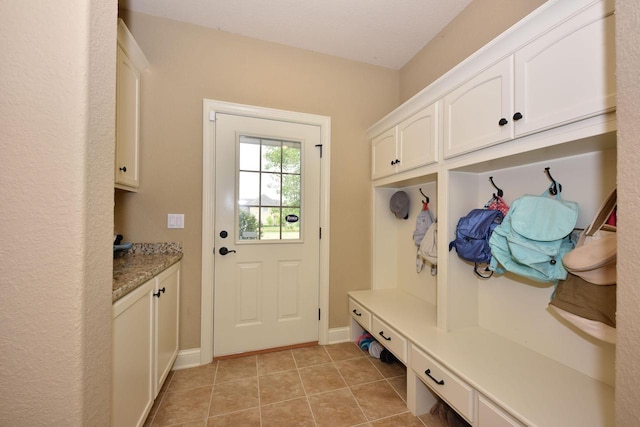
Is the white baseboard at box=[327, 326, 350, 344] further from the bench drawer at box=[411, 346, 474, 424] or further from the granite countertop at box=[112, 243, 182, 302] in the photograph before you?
the granite countertop at box=[112, 243, 182, 302]

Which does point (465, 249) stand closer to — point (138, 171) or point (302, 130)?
point (302, 130)

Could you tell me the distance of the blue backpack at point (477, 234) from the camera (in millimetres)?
1440

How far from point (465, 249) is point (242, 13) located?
2352mm

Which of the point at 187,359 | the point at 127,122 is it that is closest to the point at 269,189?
the point at 127,122

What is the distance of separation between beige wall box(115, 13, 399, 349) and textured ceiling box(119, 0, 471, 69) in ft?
0.28

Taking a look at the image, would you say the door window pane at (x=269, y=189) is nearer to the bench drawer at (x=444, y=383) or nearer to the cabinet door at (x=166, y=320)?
the cabinet door at (x=166, y=320)

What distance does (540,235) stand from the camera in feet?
3.86

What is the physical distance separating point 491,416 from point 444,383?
25 cm

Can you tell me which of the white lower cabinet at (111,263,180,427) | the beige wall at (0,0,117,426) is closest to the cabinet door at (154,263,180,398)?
the white lower cabinet at (111,263,180,427)

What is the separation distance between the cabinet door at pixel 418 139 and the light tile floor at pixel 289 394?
1.62 metres

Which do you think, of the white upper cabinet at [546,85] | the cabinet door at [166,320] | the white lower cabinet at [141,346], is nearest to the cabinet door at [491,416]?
the white upper cabinet at [546,85]

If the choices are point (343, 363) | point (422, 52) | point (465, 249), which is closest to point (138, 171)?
point (343, 363)

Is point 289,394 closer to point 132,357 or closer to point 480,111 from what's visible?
point 132,357

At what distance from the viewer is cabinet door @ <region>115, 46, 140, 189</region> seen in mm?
1531
